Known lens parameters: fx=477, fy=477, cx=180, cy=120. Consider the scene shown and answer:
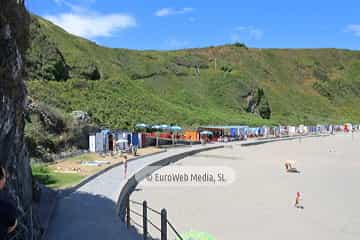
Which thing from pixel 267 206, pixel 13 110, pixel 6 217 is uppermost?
pixel 13 110

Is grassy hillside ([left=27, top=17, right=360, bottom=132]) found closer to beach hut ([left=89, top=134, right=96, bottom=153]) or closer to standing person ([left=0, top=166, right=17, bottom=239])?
beach hut ([left=89, top=134, right=96, bottom=153])

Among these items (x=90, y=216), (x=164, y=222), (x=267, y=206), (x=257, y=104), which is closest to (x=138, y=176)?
(x=267, y=206)

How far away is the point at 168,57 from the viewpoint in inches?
3575

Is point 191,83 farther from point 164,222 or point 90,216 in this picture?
point 164,222

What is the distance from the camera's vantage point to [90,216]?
405 inches

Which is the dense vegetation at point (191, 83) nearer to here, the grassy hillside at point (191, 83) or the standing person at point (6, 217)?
the grassy hillside at point (191, 83)

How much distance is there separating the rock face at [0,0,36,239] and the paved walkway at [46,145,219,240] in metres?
0.91

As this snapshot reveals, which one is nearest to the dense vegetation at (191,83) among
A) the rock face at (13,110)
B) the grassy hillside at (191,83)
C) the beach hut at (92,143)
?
the grassy hillside at (191,83)

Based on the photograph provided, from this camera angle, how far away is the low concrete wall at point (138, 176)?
518 inches

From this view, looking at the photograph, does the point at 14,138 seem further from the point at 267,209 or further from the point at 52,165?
the point at 52,165

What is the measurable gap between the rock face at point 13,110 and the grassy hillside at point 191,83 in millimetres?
24071

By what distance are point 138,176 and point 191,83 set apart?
193ft

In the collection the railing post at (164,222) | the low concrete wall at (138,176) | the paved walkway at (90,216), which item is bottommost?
the low concrete wall at (138,176)

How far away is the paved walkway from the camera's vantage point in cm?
891
